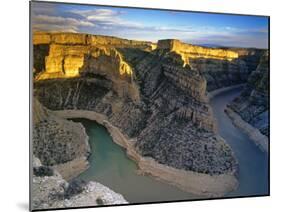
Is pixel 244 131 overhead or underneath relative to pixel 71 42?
underneath

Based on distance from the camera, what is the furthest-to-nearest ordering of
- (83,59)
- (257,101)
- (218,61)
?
(257,101)
(218,61)
(83,59)

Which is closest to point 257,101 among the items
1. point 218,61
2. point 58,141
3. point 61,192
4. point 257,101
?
point 257,101

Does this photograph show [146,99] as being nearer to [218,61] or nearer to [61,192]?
[218,61]

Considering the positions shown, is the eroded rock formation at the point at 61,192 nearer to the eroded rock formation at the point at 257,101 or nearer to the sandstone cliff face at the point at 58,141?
the sandstone cliff face at the point at 58,141

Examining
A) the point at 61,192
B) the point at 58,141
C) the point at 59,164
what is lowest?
the point at 61,192

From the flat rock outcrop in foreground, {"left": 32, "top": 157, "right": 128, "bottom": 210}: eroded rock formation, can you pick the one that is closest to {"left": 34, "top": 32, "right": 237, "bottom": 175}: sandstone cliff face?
the flat rock outcrop in foreground

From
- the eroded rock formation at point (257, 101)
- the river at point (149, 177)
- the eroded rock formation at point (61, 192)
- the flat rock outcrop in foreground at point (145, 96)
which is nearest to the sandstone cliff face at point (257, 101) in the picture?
the eroded rock formation at point (257, 101)

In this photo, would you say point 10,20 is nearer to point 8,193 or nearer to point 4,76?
point 4,76
